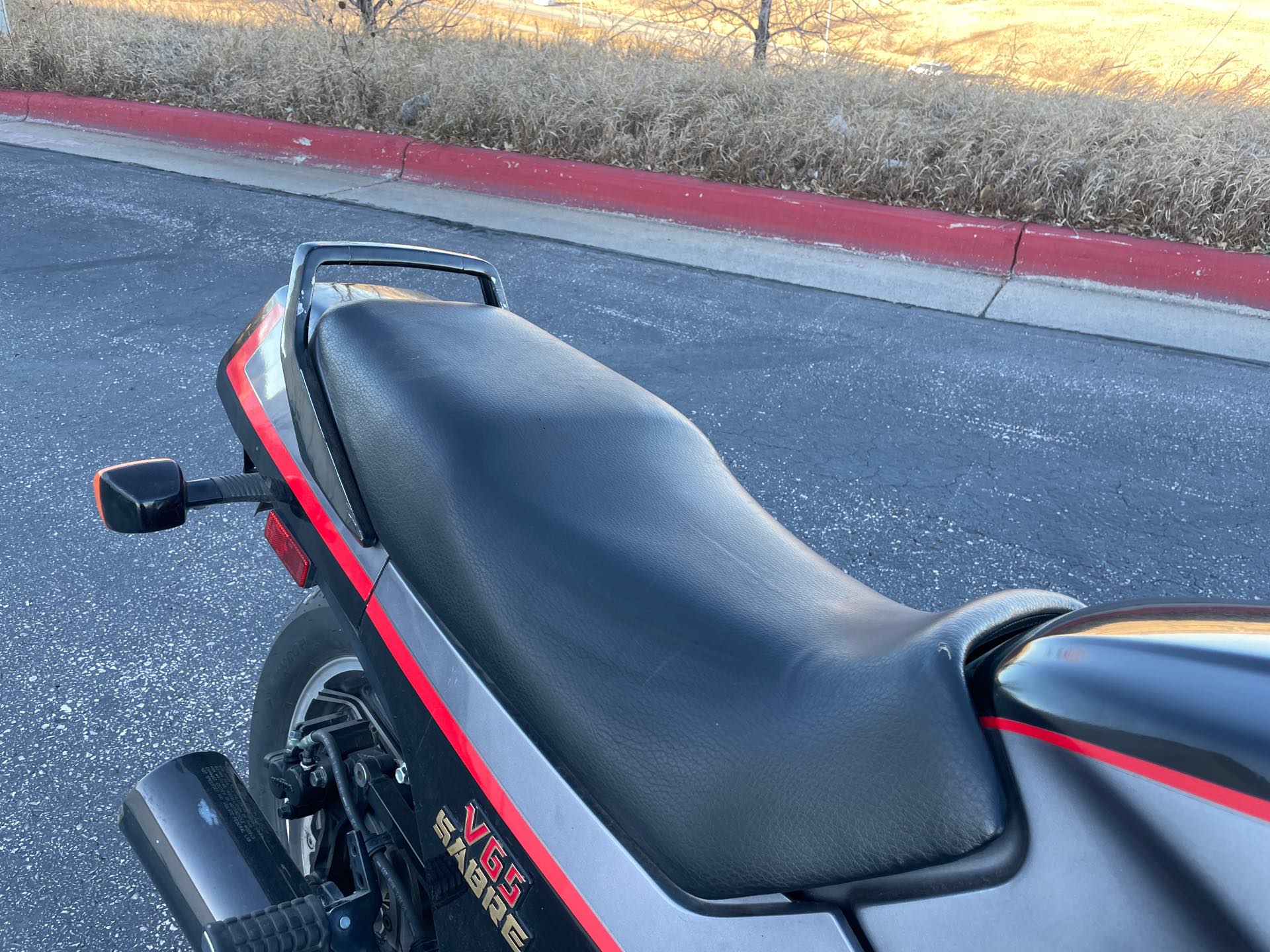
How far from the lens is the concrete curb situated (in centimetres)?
571

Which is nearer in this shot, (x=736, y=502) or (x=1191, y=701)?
(x=1191, y=701)

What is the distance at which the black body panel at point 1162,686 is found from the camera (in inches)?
31.1

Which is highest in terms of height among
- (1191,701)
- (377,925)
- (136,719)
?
(1191,701)

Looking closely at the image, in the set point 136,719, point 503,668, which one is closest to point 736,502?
point 503,668

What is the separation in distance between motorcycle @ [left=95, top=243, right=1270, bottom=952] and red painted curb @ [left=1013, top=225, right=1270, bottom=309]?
468cm

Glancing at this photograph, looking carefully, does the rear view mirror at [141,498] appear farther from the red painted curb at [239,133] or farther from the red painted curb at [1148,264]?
the red painted curb at [239,133]

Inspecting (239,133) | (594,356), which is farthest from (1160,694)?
(239,133)

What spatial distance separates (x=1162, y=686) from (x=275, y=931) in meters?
1.18

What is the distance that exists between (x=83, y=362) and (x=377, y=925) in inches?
141

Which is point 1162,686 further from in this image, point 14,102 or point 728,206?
point 14,102

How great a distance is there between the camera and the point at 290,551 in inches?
71.2

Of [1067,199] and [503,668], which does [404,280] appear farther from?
[503,668]

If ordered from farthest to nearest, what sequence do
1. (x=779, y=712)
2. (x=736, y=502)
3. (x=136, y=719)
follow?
1. (x=136, y=719)
2. (x=736, y=502)
3. (x=779, y=712)

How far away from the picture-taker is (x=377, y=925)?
164cm
